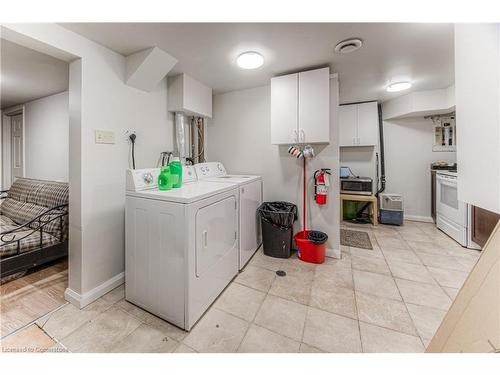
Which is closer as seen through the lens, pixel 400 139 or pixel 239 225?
pixel 239 225

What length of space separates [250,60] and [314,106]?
2.75 ft

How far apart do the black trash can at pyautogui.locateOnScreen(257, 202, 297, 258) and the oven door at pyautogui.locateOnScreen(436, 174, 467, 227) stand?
2339 millimetres

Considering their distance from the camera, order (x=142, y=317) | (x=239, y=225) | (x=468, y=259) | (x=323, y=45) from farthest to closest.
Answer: (x=468, y=259), (x=239, y=225), (x=323, y=45), (x=142, y=317)

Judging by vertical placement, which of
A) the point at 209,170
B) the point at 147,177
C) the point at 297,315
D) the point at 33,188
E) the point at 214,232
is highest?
the point at 209,170

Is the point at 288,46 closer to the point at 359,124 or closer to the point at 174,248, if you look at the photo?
the point at 174,248

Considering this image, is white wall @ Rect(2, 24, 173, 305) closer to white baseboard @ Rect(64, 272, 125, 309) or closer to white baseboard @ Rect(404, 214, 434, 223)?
white baseboard @ Rect(64, 272, 125, 309)

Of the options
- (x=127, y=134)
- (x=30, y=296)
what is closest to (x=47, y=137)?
(x=127, y=134)

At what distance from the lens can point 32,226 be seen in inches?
94.9

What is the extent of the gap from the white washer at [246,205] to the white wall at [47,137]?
220 cm

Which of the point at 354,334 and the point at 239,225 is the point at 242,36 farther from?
the point at 354,334

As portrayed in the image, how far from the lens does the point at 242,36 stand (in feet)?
5.52

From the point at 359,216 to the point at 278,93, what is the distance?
3021 mm

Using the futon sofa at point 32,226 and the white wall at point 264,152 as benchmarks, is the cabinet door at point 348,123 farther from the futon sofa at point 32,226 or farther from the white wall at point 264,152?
the futon sofa at point 32,226

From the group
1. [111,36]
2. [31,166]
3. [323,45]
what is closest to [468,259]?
[323,45]
